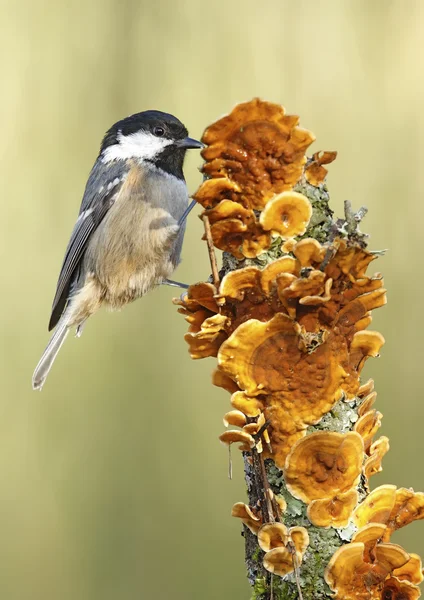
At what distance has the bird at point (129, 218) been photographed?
136 inches

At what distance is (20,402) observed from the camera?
12.5 feet

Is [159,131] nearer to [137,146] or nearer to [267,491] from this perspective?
[137,146]

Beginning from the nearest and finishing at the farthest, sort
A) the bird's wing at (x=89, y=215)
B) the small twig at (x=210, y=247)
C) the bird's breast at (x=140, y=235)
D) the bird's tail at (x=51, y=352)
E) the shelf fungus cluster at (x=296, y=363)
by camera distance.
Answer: the shelf fungus cluster at (x=296, y=363) < the small twig at (x=210, y=247) < the bird's breast at (x=140, y=235) < the bird's wing at (x=89, y=215) < the bird's tail at (x=51, y=352)

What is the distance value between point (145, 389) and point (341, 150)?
1546 mm

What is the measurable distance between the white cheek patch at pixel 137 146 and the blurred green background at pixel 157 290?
33 centimetres

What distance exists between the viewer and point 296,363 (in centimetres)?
131

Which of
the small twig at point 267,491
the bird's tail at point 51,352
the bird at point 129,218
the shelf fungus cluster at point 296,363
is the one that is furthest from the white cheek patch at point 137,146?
the small twig at point 267,491

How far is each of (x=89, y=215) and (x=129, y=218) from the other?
10.0 inches

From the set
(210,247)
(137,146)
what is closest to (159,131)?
(137,146)

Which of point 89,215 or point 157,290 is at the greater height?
point 89,215

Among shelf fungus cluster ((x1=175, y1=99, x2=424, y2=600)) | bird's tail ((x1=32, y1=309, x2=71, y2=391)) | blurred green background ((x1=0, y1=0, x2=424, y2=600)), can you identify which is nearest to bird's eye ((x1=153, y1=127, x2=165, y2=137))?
blurred green background ((x1=0, y1=0, x2=424, y2=600))

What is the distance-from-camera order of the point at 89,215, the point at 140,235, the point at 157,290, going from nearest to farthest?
the point at 140,235 → the point at 89,215 → the point at 157,290

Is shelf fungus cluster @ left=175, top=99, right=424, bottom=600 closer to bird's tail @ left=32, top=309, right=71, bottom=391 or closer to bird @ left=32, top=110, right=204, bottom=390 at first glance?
bird @ left=32, top=110, right=204, bottom=390

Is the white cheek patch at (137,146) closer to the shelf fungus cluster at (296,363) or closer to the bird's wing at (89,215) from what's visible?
the bird's wing at (89,215)
